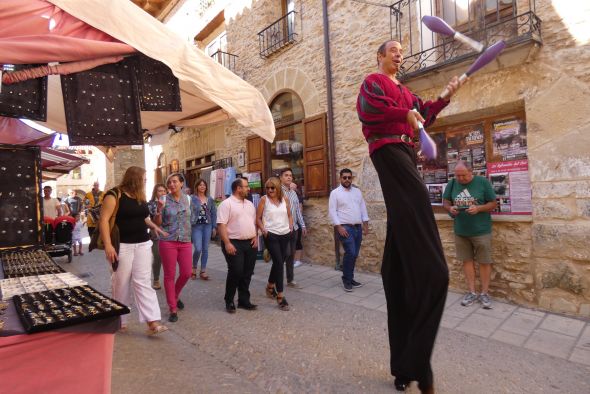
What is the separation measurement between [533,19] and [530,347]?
12.1 feet

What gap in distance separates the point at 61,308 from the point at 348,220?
422 cm

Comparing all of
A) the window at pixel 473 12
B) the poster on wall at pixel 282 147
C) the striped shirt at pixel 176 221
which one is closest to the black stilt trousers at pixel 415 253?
the striped shirt at pixel 176 221

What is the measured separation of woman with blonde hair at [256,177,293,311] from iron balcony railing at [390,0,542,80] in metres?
2.61

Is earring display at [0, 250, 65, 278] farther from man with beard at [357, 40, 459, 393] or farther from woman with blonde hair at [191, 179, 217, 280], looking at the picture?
woman with blonde hair at [191, 179, 217, 280]

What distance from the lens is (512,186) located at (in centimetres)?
490

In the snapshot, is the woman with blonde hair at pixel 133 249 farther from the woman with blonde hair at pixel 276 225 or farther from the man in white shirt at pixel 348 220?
the man in white shirt at pixel 348 220

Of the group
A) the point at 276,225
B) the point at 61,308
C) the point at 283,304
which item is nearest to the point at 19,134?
the point at 276,225

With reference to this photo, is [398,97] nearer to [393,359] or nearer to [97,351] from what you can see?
[393,359]

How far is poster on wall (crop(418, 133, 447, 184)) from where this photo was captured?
18.7 feet

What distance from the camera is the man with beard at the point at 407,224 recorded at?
208 centimetres

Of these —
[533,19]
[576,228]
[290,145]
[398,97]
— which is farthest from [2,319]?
[290,145]

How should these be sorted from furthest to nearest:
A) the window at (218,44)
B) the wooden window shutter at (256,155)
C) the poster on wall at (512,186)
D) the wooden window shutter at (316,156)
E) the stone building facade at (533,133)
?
the window at (218,44), the wooden window shutter at (256,155), the wooden window shutter at (316,156), the poster on wall at (512,186), the stone building facade at (533,133)

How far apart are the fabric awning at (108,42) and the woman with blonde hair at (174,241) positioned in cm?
206

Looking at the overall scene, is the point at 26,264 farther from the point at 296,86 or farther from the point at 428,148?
the point at 296,86
